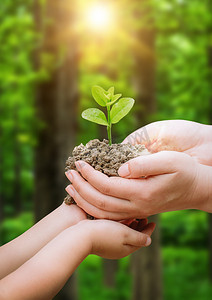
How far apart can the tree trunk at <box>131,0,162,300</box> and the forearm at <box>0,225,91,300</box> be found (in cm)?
419

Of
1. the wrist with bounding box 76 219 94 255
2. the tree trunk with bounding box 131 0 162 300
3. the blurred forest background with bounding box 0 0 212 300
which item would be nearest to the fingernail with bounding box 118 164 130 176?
the wrist with bounding box 76 219 94 255

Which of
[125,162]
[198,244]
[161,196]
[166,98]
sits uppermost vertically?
[125,162]

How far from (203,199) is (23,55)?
6.22 m

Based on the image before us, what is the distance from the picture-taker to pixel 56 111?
4855 mm

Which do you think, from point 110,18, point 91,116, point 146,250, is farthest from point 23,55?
point 91,116

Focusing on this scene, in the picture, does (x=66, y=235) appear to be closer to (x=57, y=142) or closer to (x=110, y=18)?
(x=57, y=142)

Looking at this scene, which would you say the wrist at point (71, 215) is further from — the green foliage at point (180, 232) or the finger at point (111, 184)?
the green foliage at point (180, 232)

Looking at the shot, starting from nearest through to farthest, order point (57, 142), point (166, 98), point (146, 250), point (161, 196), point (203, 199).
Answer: point (161, 196), point (203, 199), point (57, 142), point (146, 250), point (166, 98)

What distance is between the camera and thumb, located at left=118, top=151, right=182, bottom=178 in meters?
1.45

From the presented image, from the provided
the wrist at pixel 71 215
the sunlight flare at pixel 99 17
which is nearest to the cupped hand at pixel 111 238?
the wrist at pixel 71 215

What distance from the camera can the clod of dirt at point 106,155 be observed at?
1.54 metres

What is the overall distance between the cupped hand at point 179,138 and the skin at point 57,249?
371 millimetres

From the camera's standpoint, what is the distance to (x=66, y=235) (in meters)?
1.41

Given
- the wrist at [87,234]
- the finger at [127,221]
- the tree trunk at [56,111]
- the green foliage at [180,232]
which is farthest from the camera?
the green foliage at [180,232]
